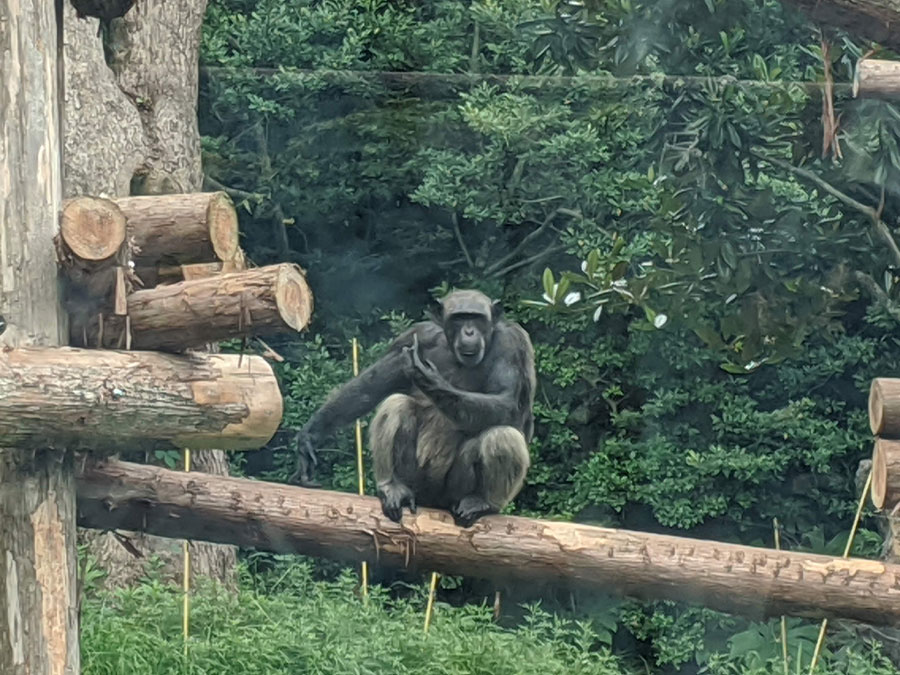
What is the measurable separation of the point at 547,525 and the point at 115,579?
395 centimetres

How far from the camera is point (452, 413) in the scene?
19.1ft

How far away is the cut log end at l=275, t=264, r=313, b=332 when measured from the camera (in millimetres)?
4039

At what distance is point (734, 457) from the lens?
33.7 ft

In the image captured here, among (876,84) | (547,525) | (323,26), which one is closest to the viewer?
(876,84)

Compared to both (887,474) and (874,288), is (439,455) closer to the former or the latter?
(887,474)

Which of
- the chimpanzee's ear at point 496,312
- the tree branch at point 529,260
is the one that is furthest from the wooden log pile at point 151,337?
the tree branch at point 529,260

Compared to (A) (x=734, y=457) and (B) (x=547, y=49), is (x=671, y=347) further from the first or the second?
(B) (x=547, y=49)

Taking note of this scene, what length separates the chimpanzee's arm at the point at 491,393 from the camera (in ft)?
18.5

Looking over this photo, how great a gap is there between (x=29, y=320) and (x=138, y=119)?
15.4 feet

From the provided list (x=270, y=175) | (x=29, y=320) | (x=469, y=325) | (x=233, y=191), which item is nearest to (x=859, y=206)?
(x=469, y=325)

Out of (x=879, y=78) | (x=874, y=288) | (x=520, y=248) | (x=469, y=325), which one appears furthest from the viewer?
(x=520, y=248)

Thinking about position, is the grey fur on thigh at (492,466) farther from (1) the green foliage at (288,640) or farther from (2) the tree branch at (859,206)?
(2) the tree branch at (859,206)

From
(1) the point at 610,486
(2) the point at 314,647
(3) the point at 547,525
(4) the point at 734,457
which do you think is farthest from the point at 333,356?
(3) the point at 547,525

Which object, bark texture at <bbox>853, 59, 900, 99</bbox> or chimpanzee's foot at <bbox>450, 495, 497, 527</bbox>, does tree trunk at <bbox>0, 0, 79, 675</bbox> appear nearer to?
chimpanzee's foot at <bbox>450, 495, 497, 527</bbox>
